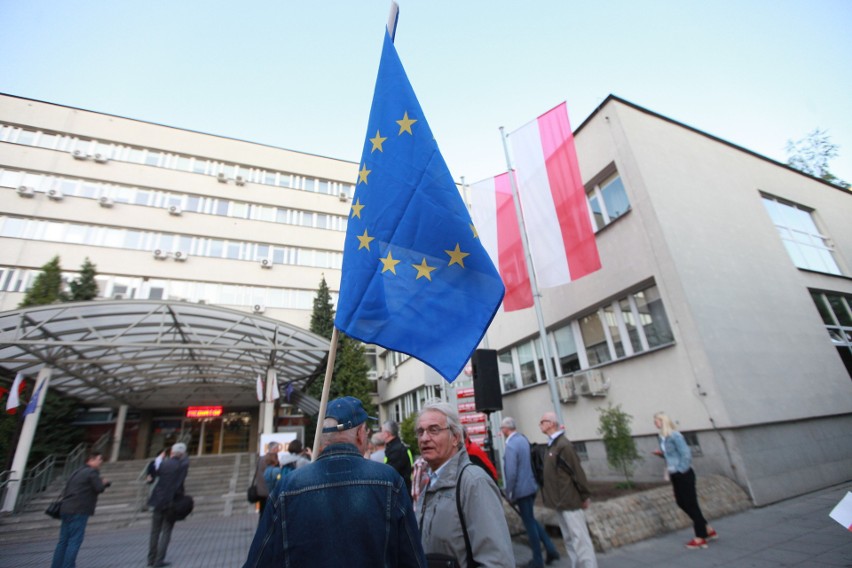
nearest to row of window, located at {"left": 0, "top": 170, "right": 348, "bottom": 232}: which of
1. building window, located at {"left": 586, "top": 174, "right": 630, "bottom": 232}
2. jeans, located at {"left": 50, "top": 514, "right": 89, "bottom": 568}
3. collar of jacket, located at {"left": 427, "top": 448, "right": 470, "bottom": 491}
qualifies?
building window, located at {"left": 586, "top": 174, "right": 630, "bottom": 232}

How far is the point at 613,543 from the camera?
5812mm

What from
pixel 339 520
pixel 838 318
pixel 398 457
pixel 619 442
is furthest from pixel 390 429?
pixel 838 318

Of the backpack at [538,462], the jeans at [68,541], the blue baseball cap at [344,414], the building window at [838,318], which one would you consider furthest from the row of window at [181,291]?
the building window at [838,318]

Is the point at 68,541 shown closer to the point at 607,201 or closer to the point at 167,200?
the point at 607,201

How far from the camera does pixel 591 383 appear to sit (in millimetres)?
10977

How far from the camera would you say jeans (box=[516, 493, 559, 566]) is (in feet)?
17.4

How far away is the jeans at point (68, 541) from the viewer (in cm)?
620

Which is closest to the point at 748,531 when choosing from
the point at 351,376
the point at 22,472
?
the point at 22,472

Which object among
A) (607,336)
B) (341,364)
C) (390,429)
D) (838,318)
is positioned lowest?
(390,429)

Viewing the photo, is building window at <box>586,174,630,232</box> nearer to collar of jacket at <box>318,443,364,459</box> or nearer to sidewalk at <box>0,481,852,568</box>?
sidewalk at <box>0,481,852,568</box>

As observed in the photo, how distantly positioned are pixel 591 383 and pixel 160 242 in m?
26.8

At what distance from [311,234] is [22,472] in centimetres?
2040

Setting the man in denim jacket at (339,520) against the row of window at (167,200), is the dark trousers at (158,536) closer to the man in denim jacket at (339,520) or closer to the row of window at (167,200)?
the man in denim jacket at (339,520)

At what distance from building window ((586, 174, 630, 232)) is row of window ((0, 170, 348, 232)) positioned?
22422mm
